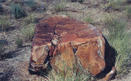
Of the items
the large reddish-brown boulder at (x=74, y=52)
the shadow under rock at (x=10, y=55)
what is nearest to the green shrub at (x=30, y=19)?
the shadow under rock at (x=10, y=55)

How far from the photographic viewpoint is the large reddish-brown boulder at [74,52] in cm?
517

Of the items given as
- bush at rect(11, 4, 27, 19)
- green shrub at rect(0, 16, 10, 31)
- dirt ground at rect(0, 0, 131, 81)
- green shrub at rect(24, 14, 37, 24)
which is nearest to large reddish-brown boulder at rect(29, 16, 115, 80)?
dirt ground at rect(0, 0, 131, 81)

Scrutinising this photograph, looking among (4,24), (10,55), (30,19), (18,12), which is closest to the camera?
(10,55)

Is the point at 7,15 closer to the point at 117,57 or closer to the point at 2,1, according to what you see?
the point at 2,1

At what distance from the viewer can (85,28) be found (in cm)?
579

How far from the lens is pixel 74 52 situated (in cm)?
521

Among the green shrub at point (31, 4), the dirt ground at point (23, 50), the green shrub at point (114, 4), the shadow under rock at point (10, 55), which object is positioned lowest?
the shadow under rock at point (10, 55)

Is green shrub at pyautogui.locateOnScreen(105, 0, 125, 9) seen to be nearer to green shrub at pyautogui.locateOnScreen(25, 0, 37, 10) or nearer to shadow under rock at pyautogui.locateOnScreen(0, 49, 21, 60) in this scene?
green shrub at pyautogui.locateOnScreen(25, 0, 37, 10)

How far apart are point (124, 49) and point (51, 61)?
1780mm

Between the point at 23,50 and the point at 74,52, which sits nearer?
the point at 74,52

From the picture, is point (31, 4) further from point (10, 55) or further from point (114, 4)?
point (10, 55)

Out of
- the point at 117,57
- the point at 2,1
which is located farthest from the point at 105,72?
the point at 2,1

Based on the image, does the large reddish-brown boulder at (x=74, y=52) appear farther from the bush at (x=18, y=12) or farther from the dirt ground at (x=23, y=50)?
the bush at (x=18, y=12)

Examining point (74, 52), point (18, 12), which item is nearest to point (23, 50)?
point (74, 52)
